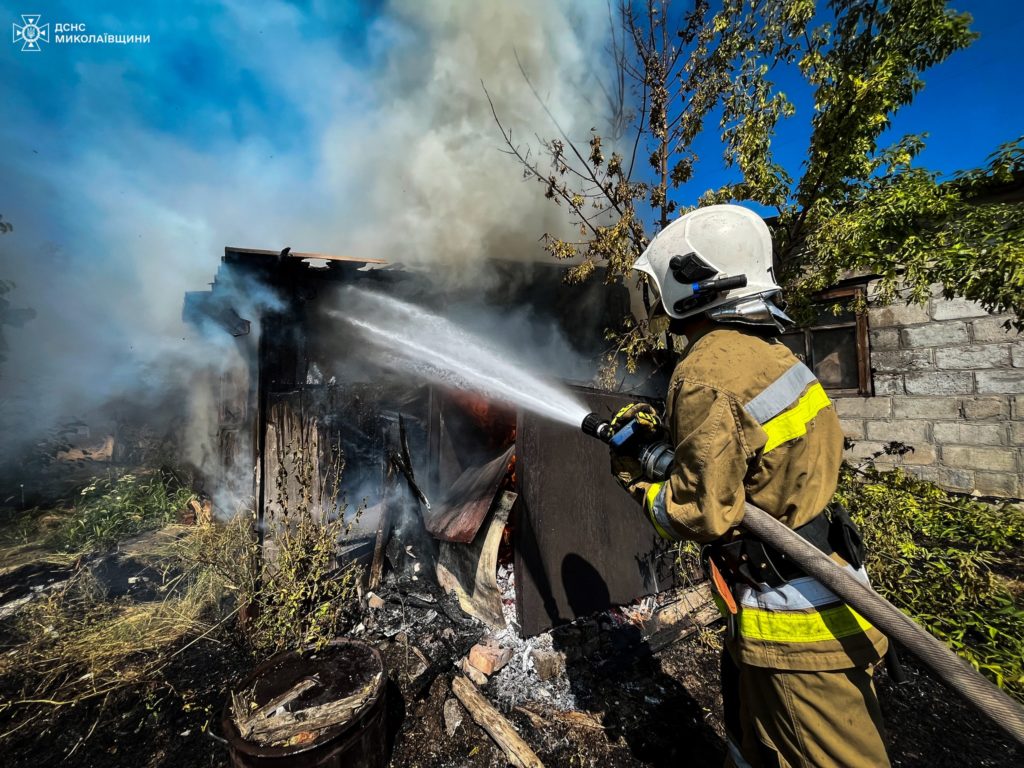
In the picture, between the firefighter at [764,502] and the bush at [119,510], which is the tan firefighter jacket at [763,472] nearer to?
the firefighter at [764,502]

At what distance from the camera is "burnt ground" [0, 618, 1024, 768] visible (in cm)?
278

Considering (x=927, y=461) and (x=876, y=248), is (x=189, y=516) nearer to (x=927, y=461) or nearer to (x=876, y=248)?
(x=876, y=248)

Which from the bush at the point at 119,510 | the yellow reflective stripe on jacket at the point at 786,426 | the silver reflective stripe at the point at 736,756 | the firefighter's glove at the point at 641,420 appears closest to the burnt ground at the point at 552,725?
the silver reflective stripe at the point at 736,756

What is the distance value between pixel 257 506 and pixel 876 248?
7239mm

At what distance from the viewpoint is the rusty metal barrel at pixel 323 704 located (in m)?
2.16

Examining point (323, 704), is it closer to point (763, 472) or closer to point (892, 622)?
point (763, 472)

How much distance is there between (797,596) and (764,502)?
0.38 meters

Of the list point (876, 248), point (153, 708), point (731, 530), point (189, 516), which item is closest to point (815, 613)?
point (731, 530)

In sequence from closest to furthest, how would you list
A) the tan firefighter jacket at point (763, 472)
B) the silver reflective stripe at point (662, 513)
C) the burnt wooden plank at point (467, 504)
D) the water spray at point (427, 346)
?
the tan firefighter jacket at point (763, 472), the silver reflective stripe at point (662, 513), the burnt wooden plank at point (467, 504), the water spray at point (427, 346)

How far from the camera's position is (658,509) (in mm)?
1791

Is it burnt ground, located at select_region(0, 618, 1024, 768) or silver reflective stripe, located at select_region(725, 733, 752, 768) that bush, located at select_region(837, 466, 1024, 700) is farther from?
silver reflective stripe, located at select_region(725, 733, 752, 768)

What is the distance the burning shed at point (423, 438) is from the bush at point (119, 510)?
1396 mm

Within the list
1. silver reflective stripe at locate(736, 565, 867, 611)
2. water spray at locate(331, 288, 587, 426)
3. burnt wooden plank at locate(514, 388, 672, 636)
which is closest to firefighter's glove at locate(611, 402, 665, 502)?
silver reflective stripe at locate(736, 565, 867, 611)

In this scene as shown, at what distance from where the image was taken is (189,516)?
323 inches
